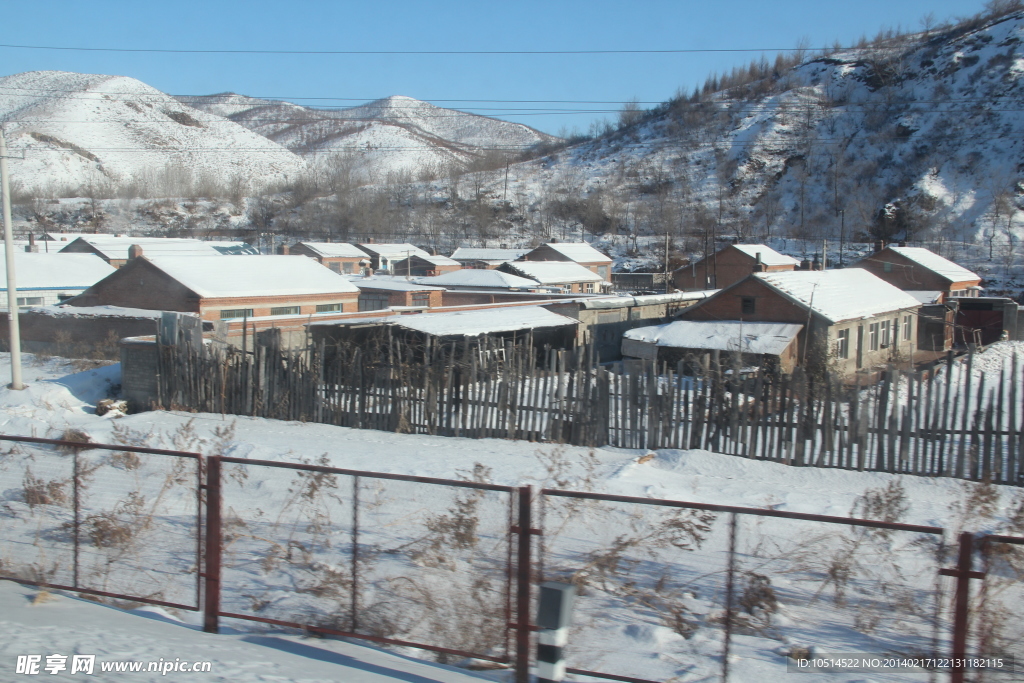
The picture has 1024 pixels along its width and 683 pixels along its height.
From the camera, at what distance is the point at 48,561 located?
6.54 meters

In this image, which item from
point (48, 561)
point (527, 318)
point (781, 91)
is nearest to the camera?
point (48, 561)

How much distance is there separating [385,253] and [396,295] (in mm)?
33204

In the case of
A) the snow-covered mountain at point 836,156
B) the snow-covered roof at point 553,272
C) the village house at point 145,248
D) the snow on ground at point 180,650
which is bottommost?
the snow on ground at point 180,650

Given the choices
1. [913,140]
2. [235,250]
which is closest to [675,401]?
[235,250]

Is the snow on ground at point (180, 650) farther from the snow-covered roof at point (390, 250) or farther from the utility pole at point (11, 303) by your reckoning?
the snow-covered roof at point (390, 250)

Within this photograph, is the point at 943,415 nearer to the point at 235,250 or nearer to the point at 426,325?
the point at 426,325

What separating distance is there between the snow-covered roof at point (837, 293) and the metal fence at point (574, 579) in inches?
802

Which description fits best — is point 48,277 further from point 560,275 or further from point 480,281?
point 560,275

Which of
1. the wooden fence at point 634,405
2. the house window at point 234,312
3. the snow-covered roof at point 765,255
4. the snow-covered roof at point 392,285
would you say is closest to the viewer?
the wooden fence at point 634,405

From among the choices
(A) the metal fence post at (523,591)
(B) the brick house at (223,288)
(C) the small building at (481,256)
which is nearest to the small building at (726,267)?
(C) the small building at (481,256)

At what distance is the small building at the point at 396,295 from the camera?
3819cm

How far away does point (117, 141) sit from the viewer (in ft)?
502

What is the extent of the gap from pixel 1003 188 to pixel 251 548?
293ft

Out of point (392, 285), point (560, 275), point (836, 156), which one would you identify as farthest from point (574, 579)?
point (836, 156)
